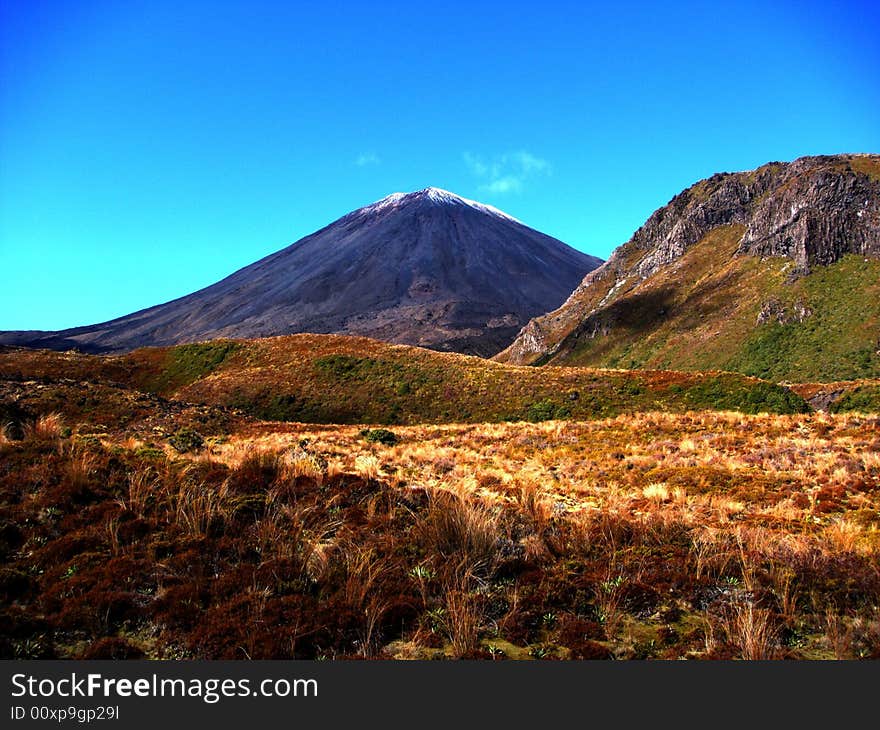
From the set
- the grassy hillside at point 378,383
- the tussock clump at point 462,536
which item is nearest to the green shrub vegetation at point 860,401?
the grassy hillside at point 378,383

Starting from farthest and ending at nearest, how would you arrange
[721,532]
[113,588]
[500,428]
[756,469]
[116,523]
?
[500,428], [756,469], [721,532], [116,523], [113,588]

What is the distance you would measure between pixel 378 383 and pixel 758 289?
6428 centimetres

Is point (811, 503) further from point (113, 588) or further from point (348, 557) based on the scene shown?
point (113, 588)

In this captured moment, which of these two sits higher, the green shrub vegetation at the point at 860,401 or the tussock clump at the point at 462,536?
the green shrub vegetation at the point at 860,401

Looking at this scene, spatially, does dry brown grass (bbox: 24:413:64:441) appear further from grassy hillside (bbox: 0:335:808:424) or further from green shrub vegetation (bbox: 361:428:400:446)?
grassy hillside (bbox: 0:335:808:424)

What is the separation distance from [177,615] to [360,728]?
2.40 m

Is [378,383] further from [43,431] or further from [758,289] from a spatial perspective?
[758,289]

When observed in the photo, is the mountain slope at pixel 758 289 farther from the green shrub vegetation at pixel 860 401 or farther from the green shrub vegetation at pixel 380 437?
the green shrub vegetation at pixel 380 437

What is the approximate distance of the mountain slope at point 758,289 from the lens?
192 ft

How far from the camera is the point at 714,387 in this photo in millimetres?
32000

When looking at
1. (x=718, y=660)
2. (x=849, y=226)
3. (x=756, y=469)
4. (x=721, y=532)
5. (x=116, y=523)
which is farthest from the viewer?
(x=849, y=226)

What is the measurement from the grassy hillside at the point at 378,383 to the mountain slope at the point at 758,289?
31.0 metres

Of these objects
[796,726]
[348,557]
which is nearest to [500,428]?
[348,557]

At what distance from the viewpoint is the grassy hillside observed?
32281 millimetres
